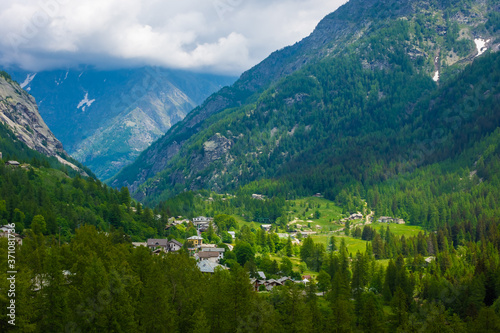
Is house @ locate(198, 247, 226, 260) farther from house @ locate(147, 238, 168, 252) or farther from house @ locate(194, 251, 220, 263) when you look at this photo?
house @ locate(147, 238, 168, 252)

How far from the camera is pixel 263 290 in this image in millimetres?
103938

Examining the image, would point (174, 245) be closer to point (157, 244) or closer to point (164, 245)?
point (164, 245)

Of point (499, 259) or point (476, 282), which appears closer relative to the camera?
point (476, 282)

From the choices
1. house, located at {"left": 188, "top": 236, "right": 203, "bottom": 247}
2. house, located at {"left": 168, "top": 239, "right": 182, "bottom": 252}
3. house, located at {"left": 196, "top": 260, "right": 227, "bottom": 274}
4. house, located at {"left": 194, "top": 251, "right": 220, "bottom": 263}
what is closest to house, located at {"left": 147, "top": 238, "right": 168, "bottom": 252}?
house, located at {"left": 168, "top": 239, "right": 182, "bottom": 252}

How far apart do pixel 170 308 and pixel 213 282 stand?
719cm

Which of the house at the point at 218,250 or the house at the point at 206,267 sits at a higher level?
the house at the point at 218,250

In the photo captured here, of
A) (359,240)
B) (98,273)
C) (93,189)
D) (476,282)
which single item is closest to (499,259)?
(476,282)

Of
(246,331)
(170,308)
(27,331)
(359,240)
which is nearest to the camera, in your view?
(27,331)

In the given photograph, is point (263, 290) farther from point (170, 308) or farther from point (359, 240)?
point (359, 240)

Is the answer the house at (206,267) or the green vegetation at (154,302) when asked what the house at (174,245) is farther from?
the green vegetation at (154,302)

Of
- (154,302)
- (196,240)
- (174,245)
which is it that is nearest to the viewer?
(154,302)

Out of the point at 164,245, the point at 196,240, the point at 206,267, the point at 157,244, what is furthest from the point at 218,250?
the point at 206,267

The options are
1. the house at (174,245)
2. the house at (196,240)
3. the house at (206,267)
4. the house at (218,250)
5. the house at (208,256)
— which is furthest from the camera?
the house at (196,240)

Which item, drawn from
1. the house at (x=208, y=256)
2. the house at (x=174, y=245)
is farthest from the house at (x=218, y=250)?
the house at (x=174, y=245)
